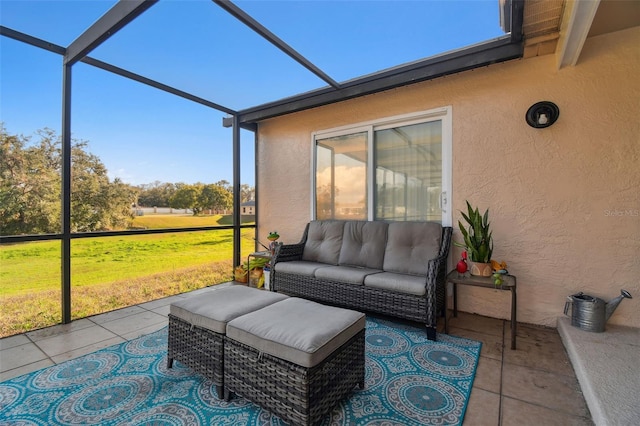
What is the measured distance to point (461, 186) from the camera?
312cm

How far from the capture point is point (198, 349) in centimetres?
181

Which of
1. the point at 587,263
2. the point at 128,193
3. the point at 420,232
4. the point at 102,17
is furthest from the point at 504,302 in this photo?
the point at 128,193

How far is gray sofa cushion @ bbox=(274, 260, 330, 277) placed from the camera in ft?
10.6

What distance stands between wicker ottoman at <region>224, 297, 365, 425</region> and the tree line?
2598 millimetres

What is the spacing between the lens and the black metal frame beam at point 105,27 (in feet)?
6.99

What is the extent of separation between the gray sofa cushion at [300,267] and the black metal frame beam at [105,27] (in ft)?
8.97

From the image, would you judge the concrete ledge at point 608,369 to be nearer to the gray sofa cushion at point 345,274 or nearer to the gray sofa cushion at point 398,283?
the gray sofa cushion at point 398,283

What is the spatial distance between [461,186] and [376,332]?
185cm

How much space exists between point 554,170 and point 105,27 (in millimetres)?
A: 4258

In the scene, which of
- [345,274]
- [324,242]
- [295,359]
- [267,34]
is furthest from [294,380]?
[267,34]

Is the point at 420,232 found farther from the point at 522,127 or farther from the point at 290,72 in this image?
the point at 290,72

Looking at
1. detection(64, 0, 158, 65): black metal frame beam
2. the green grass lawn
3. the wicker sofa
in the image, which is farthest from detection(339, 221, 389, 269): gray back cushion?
detection(64, 0, 158, 65): black metal frame beam

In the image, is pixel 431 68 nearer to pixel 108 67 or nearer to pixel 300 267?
pixel 300 267

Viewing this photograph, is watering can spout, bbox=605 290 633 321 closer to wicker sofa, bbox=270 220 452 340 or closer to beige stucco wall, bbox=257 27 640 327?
beige stucco wall, bbox=257 27 640 327
